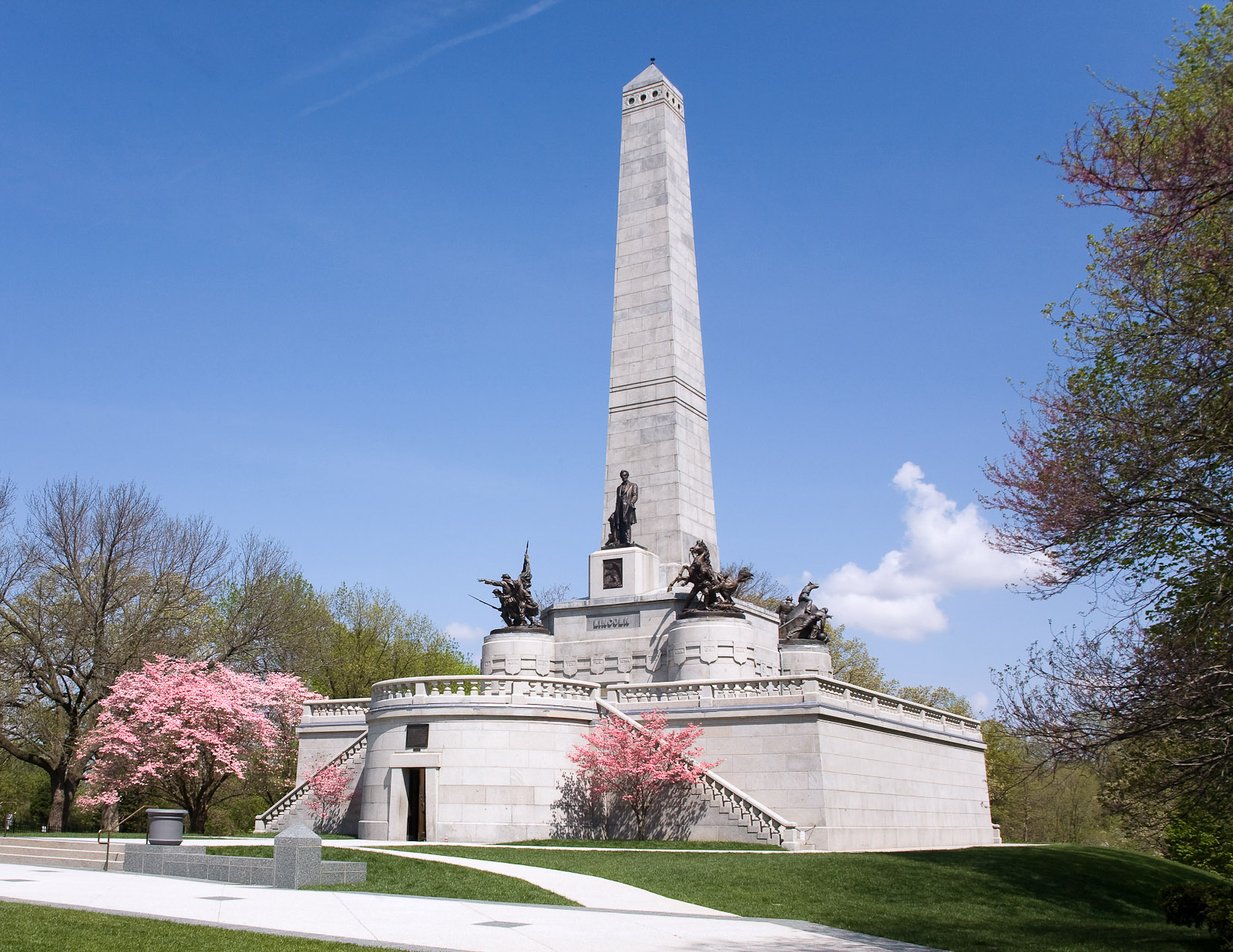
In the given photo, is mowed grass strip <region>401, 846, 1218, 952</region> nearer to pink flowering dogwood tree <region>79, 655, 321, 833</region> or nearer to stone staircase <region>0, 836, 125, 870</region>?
stone staircase <region>0, 836, 125, 870</region>

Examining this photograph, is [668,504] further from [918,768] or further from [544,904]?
[544,904]

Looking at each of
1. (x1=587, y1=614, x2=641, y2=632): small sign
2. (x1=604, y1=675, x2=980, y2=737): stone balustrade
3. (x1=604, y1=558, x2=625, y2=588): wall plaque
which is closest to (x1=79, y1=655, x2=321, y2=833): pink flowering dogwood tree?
(x1=587, y1=614, x2=641, y2=632): small sign

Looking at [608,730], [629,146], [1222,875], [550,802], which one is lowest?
[1222,875]

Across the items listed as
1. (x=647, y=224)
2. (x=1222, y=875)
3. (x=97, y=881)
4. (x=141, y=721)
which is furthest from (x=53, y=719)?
(x=1222, y=875)

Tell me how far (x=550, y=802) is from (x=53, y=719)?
22.9 metres

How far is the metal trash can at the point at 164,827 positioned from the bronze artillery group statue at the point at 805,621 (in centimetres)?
2194

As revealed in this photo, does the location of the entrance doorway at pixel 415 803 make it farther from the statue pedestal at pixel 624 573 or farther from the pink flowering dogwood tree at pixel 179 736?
the statue pedestal at pixel 624 573

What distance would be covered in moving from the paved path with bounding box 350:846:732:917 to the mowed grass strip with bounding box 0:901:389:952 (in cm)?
562

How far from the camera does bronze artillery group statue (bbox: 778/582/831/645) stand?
129 ft

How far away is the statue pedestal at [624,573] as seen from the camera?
125 feet

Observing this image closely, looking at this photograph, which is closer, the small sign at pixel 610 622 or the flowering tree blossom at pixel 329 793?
the flowering tree blossom at pixel 329 793

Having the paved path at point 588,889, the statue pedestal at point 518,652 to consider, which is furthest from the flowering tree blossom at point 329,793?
the paved path at point 588,889

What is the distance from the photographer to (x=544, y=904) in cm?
1709

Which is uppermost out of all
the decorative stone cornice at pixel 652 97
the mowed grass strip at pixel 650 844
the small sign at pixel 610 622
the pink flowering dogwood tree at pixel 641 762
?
the decorative stone cornice at pixel 652 97
